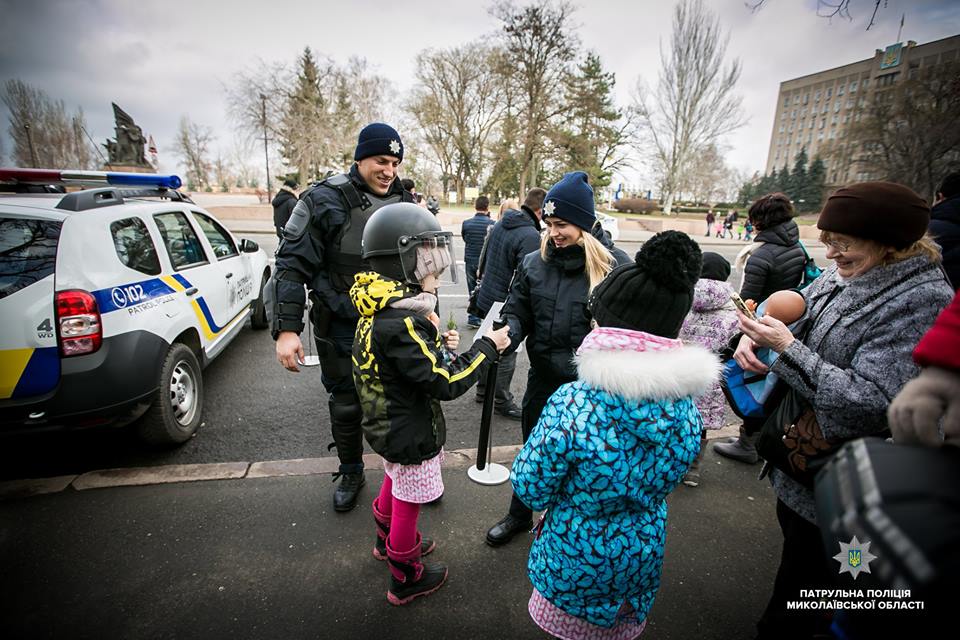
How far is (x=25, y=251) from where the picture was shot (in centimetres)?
269

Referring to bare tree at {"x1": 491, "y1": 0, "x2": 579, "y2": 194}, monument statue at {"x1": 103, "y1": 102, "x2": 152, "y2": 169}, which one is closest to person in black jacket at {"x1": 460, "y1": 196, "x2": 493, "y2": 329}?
monument statue at {"x1": 103, "y1": 102, "x2": 152, "y2": 169}

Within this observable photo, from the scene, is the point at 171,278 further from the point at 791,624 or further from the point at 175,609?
the point at 791,624

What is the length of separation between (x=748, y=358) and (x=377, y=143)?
7.80 feet

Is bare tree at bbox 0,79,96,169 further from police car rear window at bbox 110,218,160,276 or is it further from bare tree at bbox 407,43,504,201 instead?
police car rear window at bbox 110,218,160,276

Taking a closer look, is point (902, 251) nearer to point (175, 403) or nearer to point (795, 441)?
point (795, 441)

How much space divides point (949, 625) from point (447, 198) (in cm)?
4447

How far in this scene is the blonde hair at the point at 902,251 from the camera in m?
1.48

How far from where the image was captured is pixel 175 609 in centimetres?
209

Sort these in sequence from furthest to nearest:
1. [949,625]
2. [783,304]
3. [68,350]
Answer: [68,350], [783,304], [949,625]

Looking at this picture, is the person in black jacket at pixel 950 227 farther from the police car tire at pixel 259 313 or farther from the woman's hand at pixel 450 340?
the police car tire at pixel 259 313

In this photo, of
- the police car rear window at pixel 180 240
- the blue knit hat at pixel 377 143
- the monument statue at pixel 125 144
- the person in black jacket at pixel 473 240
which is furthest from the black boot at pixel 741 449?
the monument statue at pixel 125 144

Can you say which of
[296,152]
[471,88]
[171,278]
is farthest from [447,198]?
[171,278]

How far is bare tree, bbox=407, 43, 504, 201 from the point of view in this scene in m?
34.9

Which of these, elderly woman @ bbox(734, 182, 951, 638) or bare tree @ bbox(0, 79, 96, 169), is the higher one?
bare tree @ bbox(0, 79, 96, 169)
